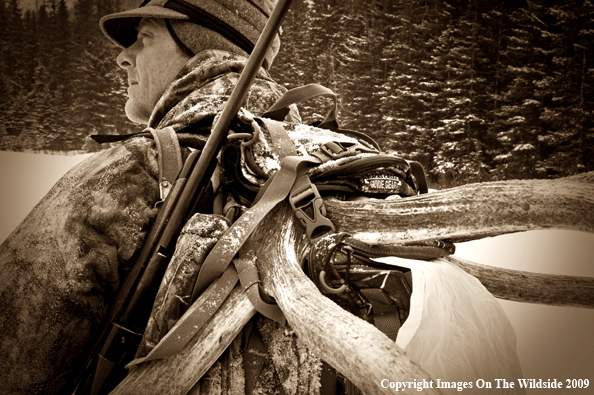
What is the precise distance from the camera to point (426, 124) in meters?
2.48

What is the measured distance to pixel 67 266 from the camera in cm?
82

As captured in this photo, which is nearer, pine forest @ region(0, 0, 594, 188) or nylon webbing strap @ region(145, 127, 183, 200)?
nylon webbing strap @ region(145, 127, 183, 200)

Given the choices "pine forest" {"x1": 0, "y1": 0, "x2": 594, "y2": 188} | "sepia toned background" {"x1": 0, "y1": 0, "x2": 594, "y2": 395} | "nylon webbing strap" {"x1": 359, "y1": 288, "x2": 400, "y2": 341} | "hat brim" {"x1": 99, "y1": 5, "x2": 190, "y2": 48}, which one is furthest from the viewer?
"pine forest" {"x1": 0, "y1": 0, "x2": 594, "y2": 188}

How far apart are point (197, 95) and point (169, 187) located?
0.90ft

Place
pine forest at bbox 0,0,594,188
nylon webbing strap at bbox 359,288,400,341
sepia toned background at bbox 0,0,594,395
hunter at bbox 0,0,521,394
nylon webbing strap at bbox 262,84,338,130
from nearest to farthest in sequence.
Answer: nylon webbing strap at bbox 359,288,400,341
hunter at bbox 0,0,521,394
nylon webbing strap at bbox 262,84,338,130
sepia toned background at bbox 0,0,594,395
pine forest at bbox 0,0,594,188

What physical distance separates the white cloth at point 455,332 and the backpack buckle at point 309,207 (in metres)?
0.12

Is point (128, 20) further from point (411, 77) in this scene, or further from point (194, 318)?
point (411, 77)

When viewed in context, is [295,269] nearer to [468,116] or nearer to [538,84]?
[538,84]

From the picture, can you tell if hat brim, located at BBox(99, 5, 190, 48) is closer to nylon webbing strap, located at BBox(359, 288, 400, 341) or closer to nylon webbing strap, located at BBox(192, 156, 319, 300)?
nylon webbing strap, located at BBox(192, 156, 319, 300)

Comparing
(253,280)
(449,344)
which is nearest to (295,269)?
(253,280)

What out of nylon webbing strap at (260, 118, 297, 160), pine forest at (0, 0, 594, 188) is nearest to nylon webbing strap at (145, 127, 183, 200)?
nylon webbing strap at (260, 118, 297, 160)

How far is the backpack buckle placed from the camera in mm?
725

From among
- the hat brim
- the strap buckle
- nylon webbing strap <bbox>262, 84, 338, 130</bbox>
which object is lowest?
the strap buckle

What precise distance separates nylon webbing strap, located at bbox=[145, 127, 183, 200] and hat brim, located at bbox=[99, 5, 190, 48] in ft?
1.41
